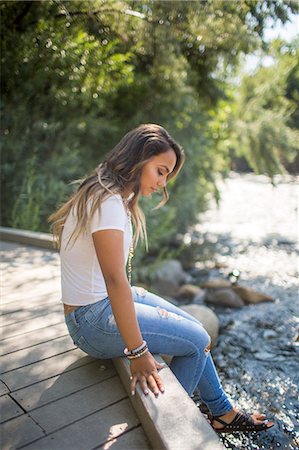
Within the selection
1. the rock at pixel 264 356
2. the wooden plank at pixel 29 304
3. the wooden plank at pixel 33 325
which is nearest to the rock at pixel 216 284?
the rock at pixel 264 356

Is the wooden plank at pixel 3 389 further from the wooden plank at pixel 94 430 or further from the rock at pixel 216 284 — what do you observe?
the rock at pixel 216 284

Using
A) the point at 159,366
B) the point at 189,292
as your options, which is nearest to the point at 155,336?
the point at 159,366

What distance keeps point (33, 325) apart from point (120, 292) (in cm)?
109

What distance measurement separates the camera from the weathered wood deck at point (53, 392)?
5.42ft

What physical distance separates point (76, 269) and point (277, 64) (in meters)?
7.20

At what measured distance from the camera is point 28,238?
14.8 feet

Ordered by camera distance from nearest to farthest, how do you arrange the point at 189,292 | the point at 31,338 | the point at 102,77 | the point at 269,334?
the point at 31,338 < the point at 269,334 < the point at 102,77 < the point at 189,292

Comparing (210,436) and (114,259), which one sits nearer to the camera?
(210,436)

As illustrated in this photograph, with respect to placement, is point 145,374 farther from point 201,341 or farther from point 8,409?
point 8,409

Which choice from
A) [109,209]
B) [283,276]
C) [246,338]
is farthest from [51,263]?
[283,276]

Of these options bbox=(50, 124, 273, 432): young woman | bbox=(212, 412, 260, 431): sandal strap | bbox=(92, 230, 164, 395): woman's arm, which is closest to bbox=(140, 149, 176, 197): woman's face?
bbox=(50, 124, 273, 432): young woman

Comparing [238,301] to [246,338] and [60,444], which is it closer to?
[246,338]

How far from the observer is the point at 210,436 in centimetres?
159

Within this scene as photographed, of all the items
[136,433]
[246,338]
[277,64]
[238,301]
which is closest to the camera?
[136,433]
